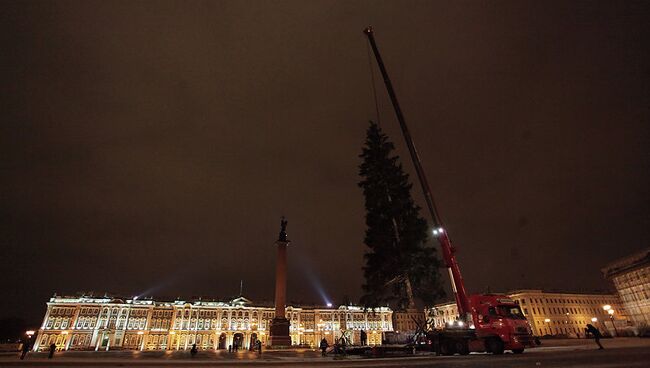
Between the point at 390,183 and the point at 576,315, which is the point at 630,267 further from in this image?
the point at 390,183

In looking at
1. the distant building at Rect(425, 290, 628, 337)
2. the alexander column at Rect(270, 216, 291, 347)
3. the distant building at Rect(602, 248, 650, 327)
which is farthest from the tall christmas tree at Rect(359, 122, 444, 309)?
the distant building at Rect(425, 290, 628, 337)

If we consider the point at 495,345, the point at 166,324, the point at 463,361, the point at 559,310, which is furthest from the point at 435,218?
the point at 559,310

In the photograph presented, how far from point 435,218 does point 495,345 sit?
802 centimetres

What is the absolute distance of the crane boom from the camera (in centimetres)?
1844

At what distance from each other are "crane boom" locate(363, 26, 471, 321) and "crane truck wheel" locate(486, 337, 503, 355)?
1.47m

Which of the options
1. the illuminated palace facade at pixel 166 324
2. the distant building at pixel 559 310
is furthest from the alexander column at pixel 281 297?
the distant building at pixel 559 310

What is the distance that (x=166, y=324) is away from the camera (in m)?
95.2

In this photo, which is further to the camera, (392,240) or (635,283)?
(635,283)

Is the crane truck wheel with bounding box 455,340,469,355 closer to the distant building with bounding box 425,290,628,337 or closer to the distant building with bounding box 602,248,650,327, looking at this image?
the distant building with bounding box 602,248,650,327

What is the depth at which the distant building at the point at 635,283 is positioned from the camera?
229ft

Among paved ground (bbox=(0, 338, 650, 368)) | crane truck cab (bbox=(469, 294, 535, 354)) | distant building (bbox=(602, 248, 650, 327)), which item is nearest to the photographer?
paved ground (bbox=(0, 338, 650, 368))

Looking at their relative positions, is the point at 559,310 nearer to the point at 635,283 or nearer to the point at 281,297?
the point at 635,283

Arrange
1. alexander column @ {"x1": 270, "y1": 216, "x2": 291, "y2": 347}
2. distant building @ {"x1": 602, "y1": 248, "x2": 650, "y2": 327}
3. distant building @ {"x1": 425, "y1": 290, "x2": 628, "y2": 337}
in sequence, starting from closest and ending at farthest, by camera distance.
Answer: alexander column @ {"x1": 270, "y1": 216, "x2": 291, "y2": 347}, distant building @ {"x1": 602, "y1": 248, "x2": 650, "y2": 327}, distant building @ {"x1": 425, "y1": 290, "x2": 628, "y2": 337}

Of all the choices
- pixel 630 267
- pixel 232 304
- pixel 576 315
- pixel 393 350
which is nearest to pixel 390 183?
pixel 393 350
